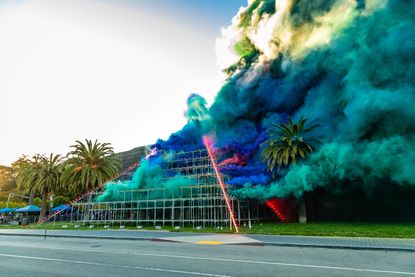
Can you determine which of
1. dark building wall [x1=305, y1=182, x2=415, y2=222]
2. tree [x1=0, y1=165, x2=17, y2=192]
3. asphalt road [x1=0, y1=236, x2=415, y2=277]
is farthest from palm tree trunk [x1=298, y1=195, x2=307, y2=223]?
tree [x1=0, y1=165, x2=17, y2=192]

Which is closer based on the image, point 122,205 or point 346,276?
point 346,276

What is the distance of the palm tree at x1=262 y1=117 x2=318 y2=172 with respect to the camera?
115 feet

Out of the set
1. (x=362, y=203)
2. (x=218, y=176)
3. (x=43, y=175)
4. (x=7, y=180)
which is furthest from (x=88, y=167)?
(x=7, y=180)

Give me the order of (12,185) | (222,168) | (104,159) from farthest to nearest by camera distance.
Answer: (12,185) → (104,159) → (222,168)

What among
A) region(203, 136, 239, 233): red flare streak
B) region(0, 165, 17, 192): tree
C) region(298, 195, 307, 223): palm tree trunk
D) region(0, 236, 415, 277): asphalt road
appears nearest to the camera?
region(0, 236, 415, 277): asphalt road

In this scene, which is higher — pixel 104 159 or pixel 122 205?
pixel 104 159

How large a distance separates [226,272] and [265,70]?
45.7 metres

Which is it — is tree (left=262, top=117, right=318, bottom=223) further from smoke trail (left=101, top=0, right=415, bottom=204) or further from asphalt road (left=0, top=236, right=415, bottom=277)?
asphalt road (left=0, top=236, right=415, bottom=277)

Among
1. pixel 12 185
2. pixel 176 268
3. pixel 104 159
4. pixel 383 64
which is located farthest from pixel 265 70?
pixel 12 185

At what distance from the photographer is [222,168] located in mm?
40094

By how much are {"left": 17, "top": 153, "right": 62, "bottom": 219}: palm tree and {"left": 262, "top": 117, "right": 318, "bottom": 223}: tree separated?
33698mm

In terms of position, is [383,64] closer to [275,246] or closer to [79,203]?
[275,246]

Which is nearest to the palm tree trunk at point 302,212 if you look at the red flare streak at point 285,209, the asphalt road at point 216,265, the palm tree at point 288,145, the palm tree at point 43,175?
the red flare streak at point 285,209

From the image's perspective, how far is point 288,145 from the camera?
3572cm
